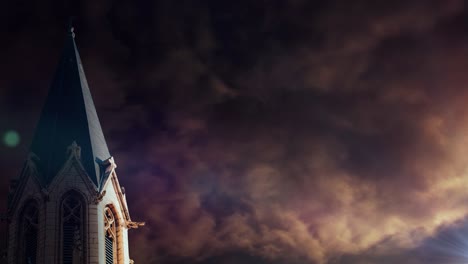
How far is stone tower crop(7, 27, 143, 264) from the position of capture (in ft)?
132

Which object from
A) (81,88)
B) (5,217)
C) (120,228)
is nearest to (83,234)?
(120,228)

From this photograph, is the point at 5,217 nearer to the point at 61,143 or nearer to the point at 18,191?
the point at 18,191

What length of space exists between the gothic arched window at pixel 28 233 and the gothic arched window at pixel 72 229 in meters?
1.85

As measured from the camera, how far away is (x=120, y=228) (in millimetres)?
44375

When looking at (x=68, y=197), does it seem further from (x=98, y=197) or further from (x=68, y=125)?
(x=68, y=125)

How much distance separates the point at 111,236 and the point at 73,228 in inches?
125

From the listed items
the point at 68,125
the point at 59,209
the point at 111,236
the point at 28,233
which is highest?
the point at 68,125

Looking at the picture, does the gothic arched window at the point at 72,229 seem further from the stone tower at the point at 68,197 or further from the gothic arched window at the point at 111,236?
the gothic arched window at the point at 111,236

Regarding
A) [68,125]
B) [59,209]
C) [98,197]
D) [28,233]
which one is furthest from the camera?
[68,125]

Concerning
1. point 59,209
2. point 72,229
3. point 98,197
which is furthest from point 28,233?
point 98,197

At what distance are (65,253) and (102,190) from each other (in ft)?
15.5

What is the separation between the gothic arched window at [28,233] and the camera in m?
40.8

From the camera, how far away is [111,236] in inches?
1699

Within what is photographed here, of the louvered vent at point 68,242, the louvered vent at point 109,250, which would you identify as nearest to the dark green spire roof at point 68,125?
the louvered vent at point 68,242
